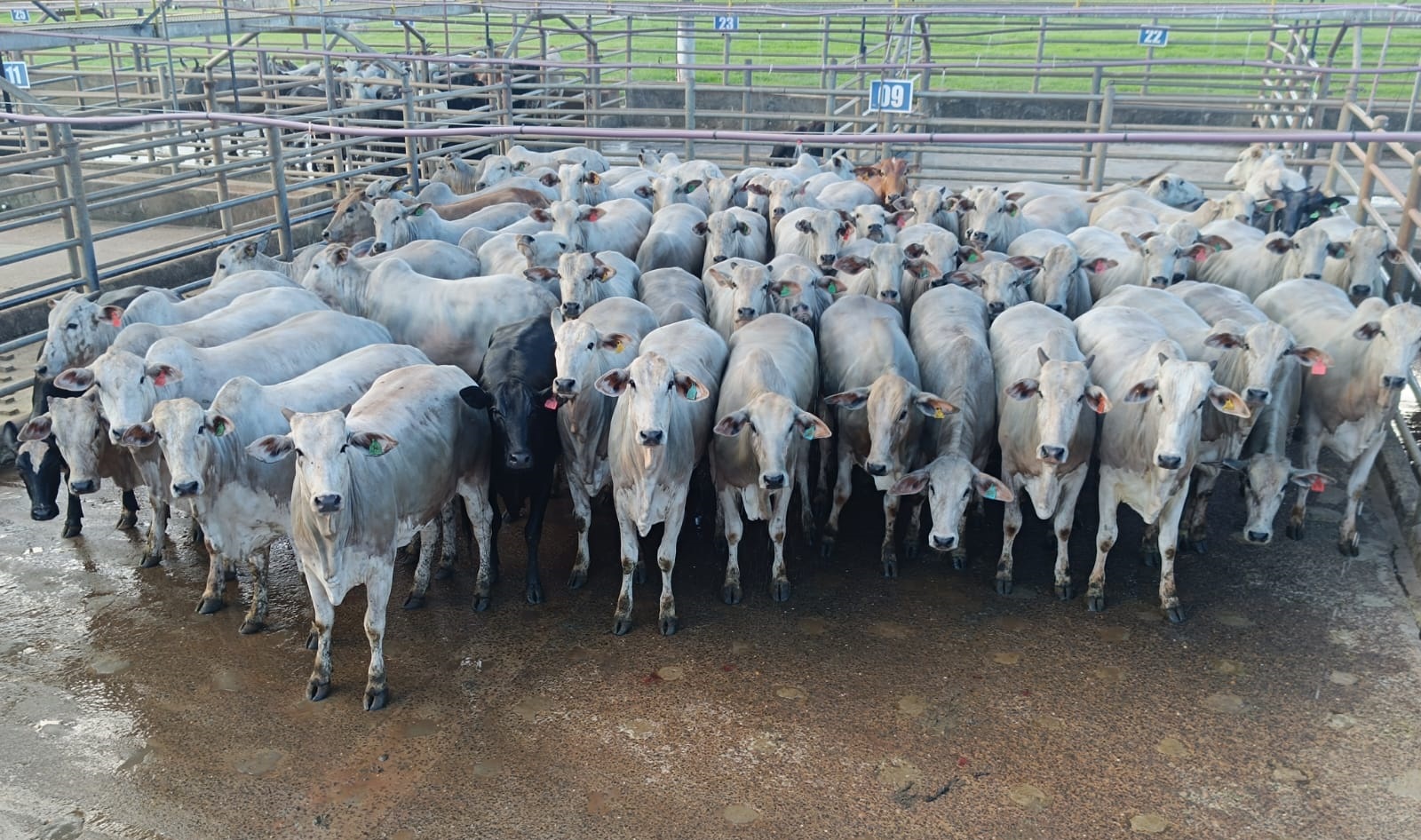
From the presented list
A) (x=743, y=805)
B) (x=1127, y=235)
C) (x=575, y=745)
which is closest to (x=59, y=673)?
(x=575, y=745)

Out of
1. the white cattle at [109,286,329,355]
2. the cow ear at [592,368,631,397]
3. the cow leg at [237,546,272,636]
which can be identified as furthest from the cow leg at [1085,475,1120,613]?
the white cattle at [109,286,329,355]

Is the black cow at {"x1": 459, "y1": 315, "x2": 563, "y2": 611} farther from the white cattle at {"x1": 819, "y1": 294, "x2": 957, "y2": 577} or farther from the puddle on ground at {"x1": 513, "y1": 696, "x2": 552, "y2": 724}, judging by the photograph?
the white cattle at {"x1": 819, "y1": 294, "x2": 957, "y2": 577}

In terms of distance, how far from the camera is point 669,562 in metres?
6.32

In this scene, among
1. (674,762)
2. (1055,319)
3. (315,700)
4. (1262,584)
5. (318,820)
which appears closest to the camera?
(318,820)

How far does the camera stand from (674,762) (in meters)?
5.12

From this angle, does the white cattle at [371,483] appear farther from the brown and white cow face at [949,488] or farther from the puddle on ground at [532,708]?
the brown and white cow face at [949,488]

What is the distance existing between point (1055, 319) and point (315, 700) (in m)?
5.07

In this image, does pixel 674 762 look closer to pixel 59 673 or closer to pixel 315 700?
pixel 315 700

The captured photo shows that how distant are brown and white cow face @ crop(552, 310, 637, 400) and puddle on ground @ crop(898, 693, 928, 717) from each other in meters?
2.36

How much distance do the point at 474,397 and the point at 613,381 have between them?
2.50ft

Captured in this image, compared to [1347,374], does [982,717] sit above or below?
below

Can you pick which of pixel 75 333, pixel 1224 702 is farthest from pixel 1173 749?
pixel 75 333

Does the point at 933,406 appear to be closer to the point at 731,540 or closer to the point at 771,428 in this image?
the point at 771,428

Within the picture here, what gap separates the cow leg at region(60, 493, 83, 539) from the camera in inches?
279
